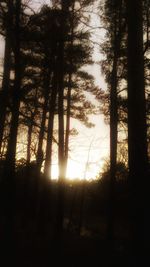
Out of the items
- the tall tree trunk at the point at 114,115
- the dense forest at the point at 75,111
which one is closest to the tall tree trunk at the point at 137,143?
the dense forest at the point at 75,111

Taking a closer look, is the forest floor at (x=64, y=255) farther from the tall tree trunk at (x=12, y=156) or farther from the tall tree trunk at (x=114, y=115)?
the tall tree trunk at (x=114, y=115)

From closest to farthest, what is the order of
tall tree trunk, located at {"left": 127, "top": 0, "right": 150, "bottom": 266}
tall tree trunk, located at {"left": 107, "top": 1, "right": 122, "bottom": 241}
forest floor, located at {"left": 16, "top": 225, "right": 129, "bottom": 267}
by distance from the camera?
tall tree trunk, located at {"left": 127, "top": 0, "right": 150, "bottom": 266}
forest floor, located at {"left": 16, "top": 225, "right": 129, "bottom": 267}
tall tree trunk, located at {"left": 107, "top": 1, "right": 122, "bottom": 241}

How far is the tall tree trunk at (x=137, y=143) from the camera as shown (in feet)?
17.9

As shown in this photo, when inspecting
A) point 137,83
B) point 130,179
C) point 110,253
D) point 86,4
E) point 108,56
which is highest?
point 86,4

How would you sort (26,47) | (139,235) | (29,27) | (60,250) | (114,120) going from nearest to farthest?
1. (139,235)
2. (60,250)
3. (29,27)
4. (114,120)
5. (26,47)

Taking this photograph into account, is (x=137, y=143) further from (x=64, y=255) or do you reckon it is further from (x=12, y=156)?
(x=12, y=156)

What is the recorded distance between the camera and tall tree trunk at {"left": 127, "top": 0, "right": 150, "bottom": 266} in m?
→ 5.46

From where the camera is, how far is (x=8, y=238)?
9117 mm

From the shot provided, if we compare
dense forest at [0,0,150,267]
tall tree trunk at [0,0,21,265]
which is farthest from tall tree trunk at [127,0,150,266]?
tall tree trunk at [0,0,21,265]

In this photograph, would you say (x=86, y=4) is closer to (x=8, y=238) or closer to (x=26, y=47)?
(x=26, y=47)

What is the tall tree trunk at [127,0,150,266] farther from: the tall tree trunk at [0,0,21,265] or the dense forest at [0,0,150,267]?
the tall tree trunk at [0,0,21,265]

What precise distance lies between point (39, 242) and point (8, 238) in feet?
3.28

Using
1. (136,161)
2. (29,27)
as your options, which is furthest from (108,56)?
(136,161)

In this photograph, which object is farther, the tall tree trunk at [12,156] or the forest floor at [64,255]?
the tall tree trunk at [12,156]
